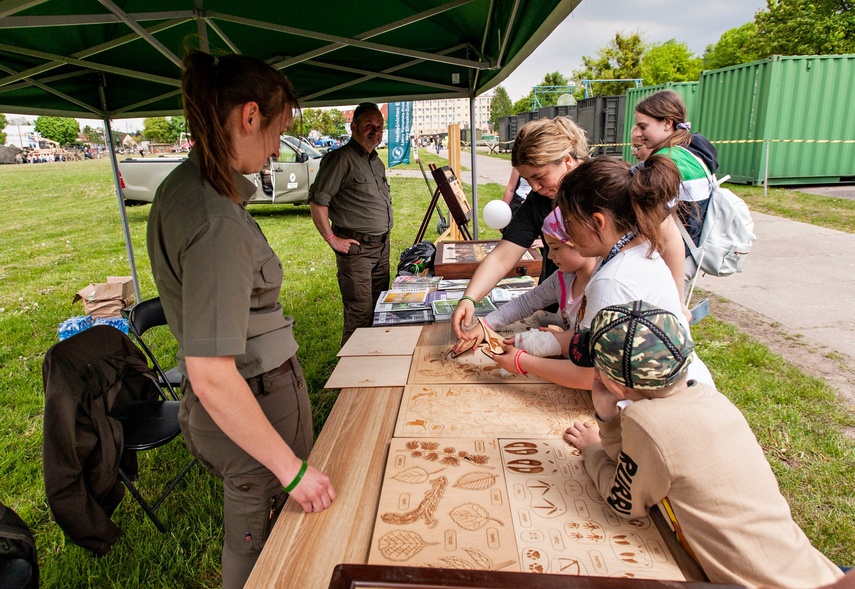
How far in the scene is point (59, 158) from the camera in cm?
4691

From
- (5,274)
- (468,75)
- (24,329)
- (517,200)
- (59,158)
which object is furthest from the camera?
(59,158)

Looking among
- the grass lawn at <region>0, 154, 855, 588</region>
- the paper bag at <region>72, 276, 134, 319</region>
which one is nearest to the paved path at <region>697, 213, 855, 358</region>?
the grass lawn at <region>0, 154, 855, 588</region>

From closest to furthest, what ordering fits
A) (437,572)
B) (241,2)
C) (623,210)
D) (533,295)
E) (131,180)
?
(437,572) < (623,210) < (533,295) < (241,2) < (131,180)

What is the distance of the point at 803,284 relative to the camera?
5.24 metres

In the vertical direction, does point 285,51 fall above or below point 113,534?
above

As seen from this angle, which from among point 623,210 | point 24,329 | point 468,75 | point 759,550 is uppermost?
point 468,75

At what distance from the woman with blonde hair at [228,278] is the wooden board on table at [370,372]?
1.33 ft

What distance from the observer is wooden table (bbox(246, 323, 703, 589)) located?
3.00 ft

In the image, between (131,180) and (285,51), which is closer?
(285,51)

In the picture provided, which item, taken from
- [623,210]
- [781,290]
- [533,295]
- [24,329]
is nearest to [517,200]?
[533,295]

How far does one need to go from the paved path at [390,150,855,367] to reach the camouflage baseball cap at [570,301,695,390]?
3.65 m

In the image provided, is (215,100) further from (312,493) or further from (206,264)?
(312,493)

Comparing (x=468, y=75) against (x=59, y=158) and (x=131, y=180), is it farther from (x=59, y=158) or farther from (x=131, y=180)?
(x=59, y=158)

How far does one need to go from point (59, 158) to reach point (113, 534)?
56608 millimetres
